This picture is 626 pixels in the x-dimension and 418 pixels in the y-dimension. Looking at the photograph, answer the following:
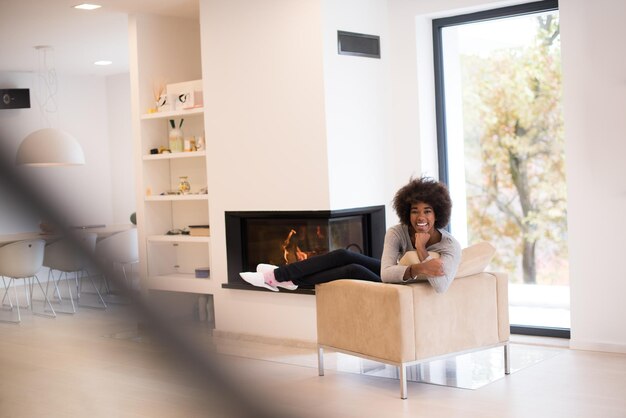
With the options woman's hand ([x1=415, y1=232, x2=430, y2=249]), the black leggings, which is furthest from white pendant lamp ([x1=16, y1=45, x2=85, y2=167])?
the black leggings

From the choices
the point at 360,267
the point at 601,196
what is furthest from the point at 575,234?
the point at 360,267

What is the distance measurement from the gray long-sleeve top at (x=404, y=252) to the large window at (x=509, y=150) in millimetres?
1404

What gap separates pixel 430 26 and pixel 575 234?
5.46 feet

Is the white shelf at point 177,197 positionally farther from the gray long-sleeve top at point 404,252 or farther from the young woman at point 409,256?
the gray long-sleeve top at point 404,252

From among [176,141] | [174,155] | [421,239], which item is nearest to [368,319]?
[421,239]

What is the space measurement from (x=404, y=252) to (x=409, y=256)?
0.22 m

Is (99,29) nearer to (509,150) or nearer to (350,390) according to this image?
(509,150)

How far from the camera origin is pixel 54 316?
5984 mm

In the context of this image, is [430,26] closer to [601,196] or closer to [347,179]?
[347,179]

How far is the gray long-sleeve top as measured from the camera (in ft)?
11.8

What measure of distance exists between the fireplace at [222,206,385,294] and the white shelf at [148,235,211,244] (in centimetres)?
27

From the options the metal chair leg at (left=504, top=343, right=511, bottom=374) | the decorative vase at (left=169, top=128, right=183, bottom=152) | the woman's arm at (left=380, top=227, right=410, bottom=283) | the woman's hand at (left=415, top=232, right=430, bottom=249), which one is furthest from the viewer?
the decorative vase at (left=169, top=128, right=183, bottom=152)

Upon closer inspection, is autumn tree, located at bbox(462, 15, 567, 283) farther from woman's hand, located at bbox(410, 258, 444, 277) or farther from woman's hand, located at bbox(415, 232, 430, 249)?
woman's hand, located at bbox(410, 258, 444, 277)

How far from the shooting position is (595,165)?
4.31m
